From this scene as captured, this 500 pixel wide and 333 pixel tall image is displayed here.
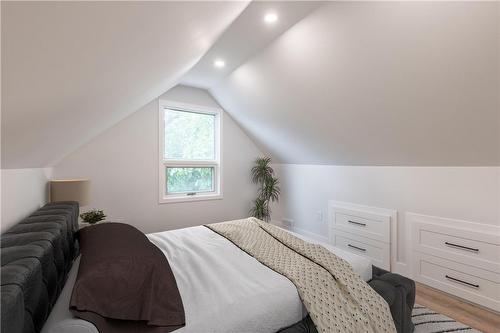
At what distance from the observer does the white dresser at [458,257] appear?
2.25 meters

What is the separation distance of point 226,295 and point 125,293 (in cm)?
50

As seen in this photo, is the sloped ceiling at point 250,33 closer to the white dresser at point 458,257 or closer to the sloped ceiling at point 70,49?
the sloped ceiling at point 70,49

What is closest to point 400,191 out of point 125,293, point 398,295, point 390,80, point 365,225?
point 365,225

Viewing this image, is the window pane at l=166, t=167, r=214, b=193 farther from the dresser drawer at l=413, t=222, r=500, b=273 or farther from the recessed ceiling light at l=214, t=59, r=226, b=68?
the dresser drawer at l=413, t=222, r=500, b=273

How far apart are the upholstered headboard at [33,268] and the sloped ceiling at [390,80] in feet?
8.15

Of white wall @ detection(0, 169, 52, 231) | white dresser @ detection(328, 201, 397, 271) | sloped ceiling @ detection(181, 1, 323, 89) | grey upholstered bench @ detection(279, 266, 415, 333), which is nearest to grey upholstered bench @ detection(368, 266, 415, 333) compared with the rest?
grey upholstered bench @ detection(279, 266, 415, 333)

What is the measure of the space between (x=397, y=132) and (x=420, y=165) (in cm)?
54

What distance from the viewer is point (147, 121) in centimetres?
379

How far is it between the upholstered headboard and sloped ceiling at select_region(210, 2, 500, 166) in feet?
8.15

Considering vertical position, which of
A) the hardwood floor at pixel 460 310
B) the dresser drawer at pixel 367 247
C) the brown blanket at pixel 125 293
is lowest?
the hardwood floor at pixel 460 310

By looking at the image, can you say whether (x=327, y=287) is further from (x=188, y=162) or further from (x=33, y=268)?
(x=188, y=162)

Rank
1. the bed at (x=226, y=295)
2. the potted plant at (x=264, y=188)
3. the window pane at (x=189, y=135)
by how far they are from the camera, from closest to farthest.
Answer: the bed at (x=226, y=295), the window pane at (x=189, y=135), the potted plant at (x=264, y=188)

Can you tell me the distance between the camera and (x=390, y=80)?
2211 millimetres

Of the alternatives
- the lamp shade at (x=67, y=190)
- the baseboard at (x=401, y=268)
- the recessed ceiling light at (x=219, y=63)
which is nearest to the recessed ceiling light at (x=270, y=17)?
the recessed ceiling light at (x=219, y=63)
